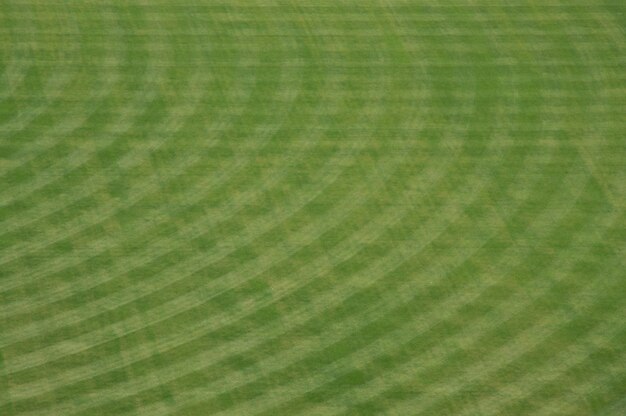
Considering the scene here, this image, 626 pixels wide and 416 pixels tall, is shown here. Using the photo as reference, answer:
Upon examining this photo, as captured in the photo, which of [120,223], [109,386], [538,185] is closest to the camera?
[109,386]

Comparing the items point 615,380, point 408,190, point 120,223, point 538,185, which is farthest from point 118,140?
point 615,380

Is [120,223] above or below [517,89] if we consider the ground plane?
below

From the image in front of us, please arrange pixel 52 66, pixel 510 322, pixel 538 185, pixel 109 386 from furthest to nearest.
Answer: pixel 52 66 → pixel 538 185 → pixel 510 322 → pixel 109 386

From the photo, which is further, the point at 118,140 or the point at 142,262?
the point at 118,140

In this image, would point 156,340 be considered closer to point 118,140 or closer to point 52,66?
point 118,140

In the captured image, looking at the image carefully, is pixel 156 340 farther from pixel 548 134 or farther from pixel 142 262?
pixel 548 134

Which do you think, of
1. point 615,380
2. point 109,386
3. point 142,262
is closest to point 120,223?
point 142,262
